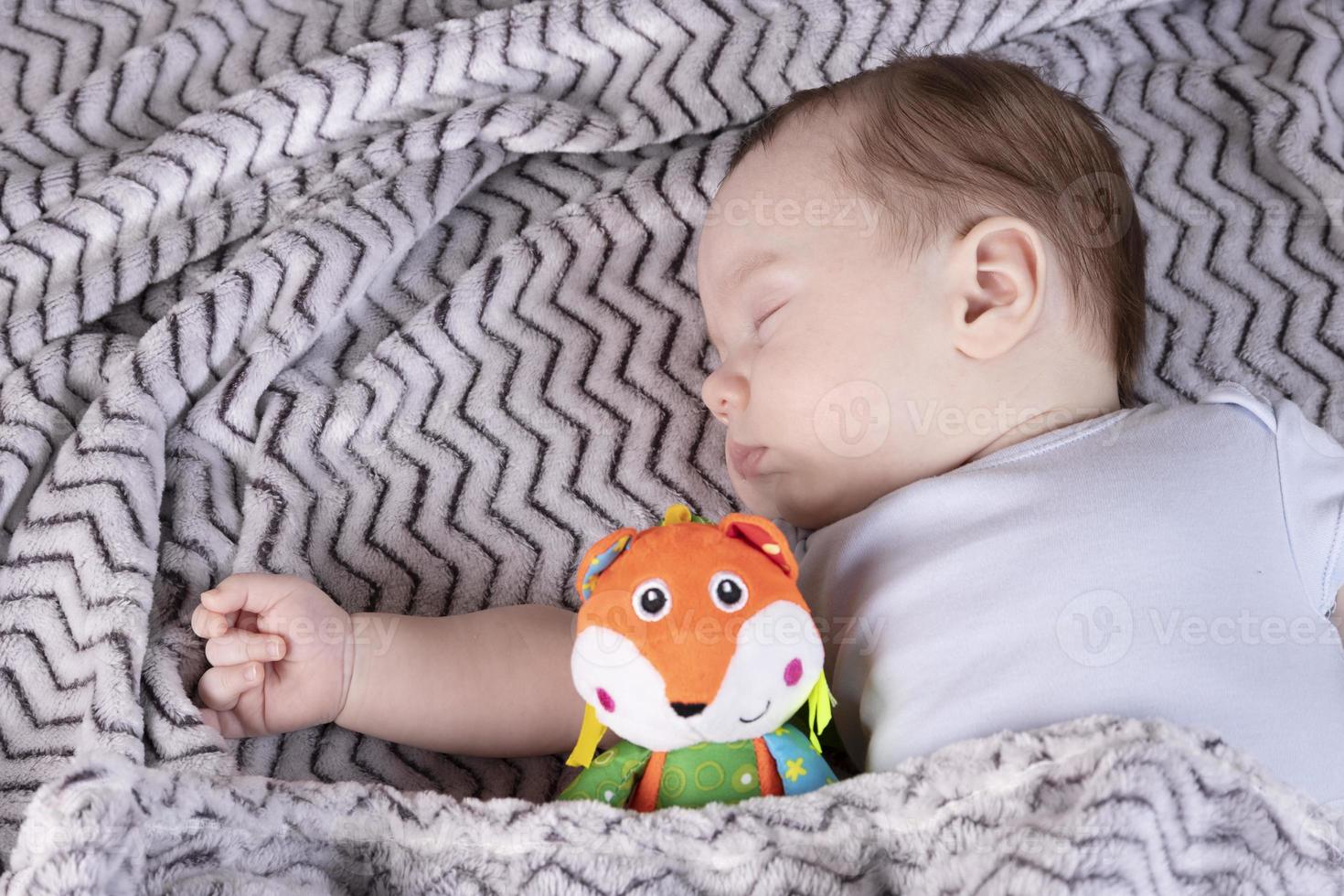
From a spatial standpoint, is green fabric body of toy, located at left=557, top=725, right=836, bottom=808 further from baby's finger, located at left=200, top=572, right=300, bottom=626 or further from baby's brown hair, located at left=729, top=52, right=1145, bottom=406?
baby's brown hair, located at left=729, top=52, right=1145, bottom=406

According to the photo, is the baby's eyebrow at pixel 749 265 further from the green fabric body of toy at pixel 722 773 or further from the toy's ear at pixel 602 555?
the green fabric body of toy at pixel 722 773

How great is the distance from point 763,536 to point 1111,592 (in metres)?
0.28

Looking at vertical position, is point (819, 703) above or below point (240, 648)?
above

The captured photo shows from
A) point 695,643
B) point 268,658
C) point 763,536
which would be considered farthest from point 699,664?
point 268,658

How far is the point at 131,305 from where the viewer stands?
1.42 metres

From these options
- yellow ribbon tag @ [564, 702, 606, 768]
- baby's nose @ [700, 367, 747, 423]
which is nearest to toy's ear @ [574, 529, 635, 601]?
yellow ribbon tag @ [564, 702, 606, 768]

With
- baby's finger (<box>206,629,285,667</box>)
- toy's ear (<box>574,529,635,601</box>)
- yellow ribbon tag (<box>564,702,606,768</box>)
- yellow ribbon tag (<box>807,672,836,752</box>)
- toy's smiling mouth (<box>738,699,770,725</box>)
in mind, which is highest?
toy's ear (<box>574,529,635,601</box>)

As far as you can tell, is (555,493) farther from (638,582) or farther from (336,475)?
(638,582)

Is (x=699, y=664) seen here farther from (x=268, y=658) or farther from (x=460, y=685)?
(x=268, y=658)

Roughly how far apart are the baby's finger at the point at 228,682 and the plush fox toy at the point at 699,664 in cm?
29

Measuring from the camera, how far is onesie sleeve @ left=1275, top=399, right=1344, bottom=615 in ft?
3.61

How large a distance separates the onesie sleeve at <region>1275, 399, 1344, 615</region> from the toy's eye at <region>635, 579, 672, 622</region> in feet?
1.84

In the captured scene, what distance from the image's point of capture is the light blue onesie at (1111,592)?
0.97 m

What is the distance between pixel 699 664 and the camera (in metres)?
0.90
